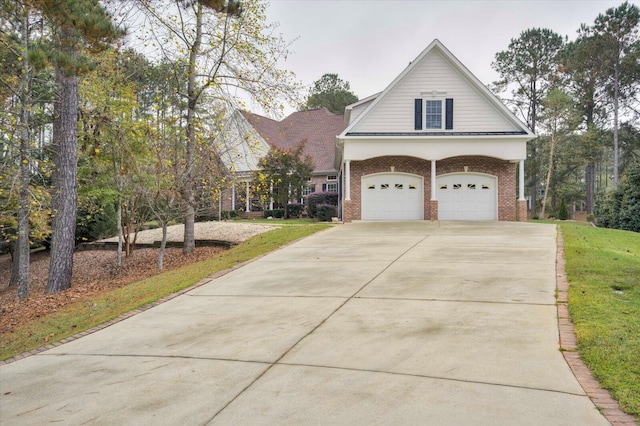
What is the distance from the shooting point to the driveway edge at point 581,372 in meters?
3.18

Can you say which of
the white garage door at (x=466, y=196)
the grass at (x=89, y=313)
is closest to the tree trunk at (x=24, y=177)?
the grass at (x=89, y=313)

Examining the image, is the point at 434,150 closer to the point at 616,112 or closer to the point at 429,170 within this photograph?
the point at 429,170

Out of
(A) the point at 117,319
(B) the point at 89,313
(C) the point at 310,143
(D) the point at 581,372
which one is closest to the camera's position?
(D) the point at 581,372

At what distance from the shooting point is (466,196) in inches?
807

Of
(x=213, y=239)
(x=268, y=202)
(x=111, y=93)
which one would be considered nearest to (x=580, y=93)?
(x=268, y=202)

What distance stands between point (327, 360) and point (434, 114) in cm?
1744

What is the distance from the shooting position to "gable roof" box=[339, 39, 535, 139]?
19469 millimetres

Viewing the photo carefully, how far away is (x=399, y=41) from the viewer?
77.5 ft

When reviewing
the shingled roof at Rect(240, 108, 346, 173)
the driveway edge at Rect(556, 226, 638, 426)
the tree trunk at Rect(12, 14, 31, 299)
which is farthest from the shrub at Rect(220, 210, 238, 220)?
the driveway edge at Rect(556, 226, 638, 426)

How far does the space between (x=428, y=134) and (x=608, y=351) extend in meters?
16.3

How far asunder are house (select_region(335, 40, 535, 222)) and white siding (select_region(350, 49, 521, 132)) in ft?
0.14

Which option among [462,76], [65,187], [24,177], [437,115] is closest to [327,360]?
[65,187]

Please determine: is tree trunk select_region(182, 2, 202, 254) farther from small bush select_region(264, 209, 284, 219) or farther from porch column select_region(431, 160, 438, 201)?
small bush select_region(264, 209, 284, 219)

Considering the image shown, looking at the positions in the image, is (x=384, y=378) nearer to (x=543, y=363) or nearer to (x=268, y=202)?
(x=543, y=363)
